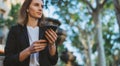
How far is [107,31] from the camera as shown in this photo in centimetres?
4209

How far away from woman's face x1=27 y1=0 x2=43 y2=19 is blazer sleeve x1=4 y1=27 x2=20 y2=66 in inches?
9.0

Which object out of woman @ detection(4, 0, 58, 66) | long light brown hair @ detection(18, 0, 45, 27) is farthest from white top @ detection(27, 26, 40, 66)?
long light brown hair @ detection(18, 0, 45, 27)

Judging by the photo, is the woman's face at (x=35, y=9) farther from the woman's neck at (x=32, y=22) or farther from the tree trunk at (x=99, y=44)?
the tree trunk at (x=99, y=44)

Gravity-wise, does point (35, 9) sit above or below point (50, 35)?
above

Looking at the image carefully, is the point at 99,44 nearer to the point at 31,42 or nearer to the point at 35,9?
the point at 35,9

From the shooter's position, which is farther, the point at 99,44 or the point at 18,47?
the point at 99,44

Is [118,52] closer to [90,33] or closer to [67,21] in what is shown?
[90,33]

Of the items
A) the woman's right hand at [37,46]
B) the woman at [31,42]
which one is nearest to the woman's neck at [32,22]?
the woman at [31,42]

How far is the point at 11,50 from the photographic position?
333cm

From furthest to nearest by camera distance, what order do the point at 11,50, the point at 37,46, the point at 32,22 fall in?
the point at 32,22 < the point at 11,50 < the point at 37,46

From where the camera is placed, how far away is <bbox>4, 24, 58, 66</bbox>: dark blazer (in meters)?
3.28

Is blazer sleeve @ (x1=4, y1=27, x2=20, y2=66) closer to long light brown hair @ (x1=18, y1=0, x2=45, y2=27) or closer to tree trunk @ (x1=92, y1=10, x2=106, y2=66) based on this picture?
long light brown hair @ (x1=18, y1=0, x2=45, y2=27)

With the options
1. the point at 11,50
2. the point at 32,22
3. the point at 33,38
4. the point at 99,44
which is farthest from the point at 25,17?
the point at 99,44

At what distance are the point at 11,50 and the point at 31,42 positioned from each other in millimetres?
184
